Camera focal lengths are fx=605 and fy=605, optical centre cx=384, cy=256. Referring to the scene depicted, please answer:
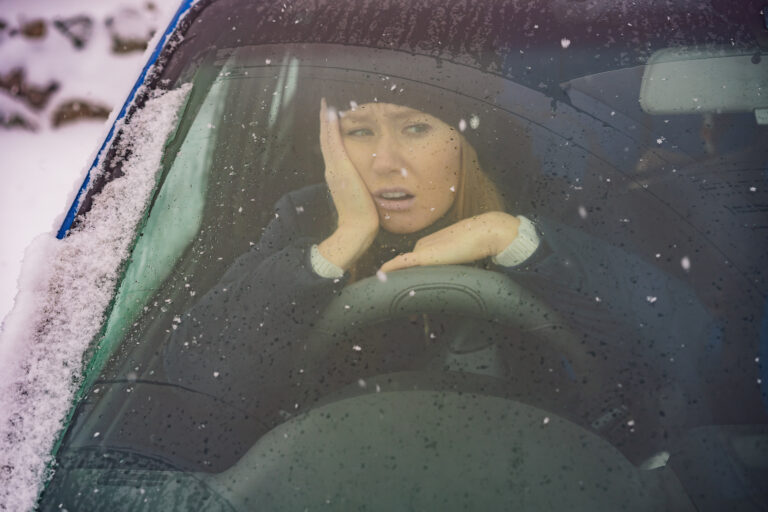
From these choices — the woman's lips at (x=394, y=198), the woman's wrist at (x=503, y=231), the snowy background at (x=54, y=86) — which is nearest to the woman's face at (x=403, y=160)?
the woman's lips at (x=394, y=198)

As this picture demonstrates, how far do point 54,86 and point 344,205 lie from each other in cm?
319

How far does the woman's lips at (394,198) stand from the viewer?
139 cm

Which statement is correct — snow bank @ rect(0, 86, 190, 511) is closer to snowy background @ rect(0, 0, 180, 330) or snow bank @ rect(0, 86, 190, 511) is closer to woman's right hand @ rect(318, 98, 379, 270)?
woman's right hand @ rect(318, 98, 379, 270)

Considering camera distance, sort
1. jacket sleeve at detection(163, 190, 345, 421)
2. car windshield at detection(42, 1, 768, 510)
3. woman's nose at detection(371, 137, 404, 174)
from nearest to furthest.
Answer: car windshield at detection(42, 1, 768, 510) → jacket sleeve at detection(163, 190, 345, 421) → woman's nose at detection(371, 137, 404, 174)

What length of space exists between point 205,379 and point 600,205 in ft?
3.11

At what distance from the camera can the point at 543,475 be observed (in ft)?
3.82

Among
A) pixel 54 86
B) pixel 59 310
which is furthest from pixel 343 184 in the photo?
pixel 54 86

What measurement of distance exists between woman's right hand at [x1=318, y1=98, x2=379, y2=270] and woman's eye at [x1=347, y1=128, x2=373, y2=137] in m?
0.03

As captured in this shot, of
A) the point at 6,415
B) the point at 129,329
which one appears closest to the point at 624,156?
the point at 129,329

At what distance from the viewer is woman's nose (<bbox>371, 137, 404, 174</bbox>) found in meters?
1.42

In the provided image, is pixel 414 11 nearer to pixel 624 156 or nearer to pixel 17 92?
pixel 624 156

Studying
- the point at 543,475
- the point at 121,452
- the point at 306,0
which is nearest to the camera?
the point at 543,475

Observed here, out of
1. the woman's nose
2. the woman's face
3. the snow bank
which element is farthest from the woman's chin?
the snow bank

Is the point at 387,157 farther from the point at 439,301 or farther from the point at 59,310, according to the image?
the point at 59,310
